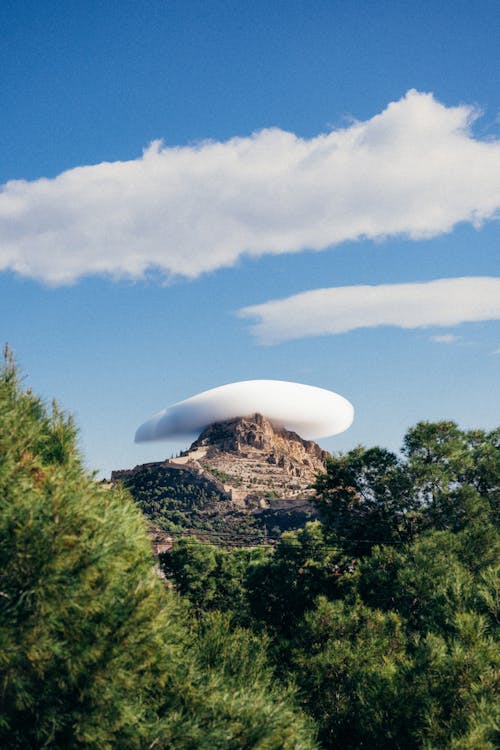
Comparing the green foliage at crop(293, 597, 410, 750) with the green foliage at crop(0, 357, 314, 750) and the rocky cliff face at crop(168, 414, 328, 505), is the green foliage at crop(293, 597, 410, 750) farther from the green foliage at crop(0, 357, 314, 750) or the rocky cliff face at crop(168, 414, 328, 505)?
the rocky cliff face at crop(168, 414, 328, 505)

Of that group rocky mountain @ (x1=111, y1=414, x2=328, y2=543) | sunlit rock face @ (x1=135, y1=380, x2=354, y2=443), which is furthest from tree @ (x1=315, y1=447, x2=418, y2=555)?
sunlit rock face @ (x1=135, y1=380, x2=354, y2=443)

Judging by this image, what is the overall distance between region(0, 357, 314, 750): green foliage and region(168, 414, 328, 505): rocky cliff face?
329 ft

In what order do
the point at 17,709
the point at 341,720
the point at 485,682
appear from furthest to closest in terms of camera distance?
the point at 341,720, the point at 485,682, the point at 17,709

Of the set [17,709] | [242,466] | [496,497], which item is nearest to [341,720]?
[17,709]

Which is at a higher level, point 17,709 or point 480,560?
point 17,709

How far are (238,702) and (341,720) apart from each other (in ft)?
20.5

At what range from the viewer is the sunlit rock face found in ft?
526

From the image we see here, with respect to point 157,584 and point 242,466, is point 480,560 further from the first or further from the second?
point 242,466

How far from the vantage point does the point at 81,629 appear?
24.9 feet

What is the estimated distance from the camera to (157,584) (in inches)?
342

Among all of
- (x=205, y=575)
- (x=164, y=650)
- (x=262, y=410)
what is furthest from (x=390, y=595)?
(x=262, y=410)

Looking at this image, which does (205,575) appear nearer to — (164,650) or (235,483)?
(164,650)

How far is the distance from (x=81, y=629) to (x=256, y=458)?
133 m

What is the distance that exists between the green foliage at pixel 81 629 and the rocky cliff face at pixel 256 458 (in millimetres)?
100320
